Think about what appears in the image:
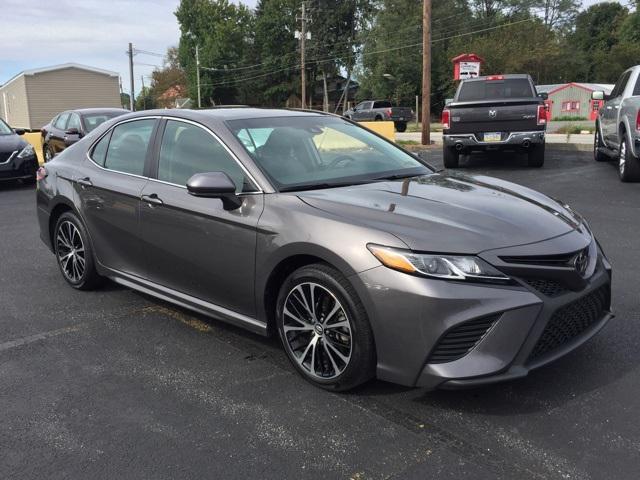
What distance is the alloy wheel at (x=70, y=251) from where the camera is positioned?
4988 mm

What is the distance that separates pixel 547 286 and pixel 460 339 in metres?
0.50

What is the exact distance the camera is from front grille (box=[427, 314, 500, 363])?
2.76 m

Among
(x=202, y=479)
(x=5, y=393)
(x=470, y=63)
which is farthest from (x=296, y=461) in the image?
(x=470, y=63)

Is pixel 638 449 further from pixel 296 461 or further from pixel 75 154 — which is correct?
pixel 75 154

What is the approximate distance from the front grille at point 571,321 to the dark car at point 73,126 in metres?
12.0

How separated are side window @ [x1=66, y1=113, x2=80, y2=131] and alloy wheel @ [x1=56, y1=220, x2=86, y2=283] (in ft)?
31.5

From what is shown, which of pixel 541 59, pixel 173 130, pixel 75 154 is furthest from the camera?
pixel 541 59

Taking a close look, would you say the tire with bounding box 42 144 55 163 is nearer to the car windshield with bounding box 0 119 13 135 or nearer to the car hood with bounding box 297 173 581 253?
the car windshield with bounding box 0 119 13 135

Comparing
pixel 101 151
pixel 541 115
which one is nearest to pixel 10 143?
pixel 101 151

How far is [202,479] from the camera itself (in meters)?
2.54

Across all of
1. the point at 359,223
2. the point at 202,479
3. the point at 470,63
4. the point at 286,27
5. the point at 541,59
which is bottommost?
the point at 202,479

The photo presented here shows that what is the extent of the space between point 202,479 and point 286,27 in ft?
244

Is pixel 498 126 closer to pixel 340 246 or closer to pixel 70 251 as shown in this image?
pixel 70 251

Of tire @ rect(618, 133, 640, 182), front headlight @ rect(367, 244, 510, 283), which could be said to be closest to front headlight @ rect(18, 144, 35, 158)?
tire @ rect(618, 133, 640, 182)
